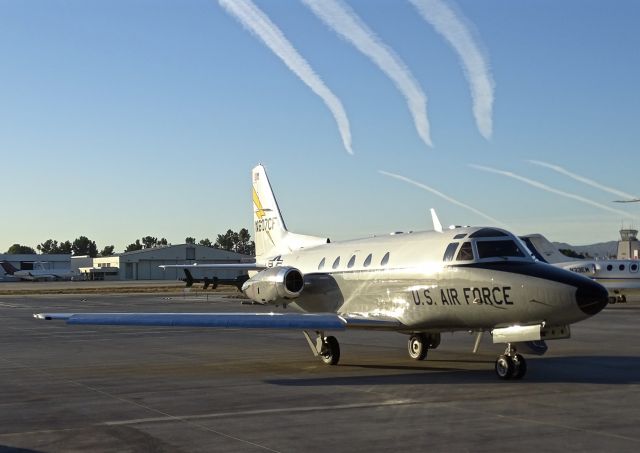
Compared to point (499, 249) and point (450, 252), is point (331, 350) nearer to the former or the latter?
point (450, 252)

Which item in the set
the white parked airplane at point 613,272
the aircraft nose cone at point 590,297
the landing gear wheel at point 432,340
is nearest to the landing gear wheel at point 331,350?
the landing gear wheel at point 432,340

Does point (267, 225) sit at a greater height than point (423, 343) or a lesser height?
greater

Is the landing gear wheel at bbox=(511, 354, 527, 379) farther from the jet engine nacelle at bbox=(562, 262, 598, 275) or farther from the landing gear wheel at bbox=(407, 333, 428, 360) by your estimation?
the jet engine nacelle at bbox=(562, 262, 598, 275)

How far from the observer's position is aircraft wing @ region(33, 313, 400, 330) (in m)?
15.7

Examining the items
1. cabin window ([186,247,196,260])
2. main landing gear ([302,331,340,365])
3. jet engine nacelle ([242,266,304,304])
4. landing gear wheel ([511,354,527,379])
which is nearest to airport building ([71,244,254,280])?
cabin window ([186,247,196,260])

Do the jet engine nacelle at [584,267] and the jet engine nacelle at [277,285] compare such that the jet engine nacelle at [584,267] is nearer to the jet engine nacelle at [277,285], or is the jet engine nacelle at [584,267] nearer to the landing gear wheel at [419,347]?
the landing gear wheel at [419,347]

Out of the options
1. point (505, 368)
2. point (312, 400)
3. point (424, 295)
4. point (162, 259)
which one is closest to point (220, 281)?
point (424, 295)

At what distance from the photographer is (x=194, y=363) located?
18938 mm

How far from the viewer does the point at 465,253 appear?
15930 mm

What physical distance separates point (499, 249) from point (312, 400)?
5197 millimetres

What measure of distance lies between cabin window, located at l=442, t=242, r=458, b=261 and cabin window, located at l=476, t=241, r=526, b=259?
54 cm

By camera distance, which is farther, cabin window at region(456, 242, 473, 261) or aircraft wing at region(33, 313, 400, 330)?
cabin window at region(456, 242, 473, 261)

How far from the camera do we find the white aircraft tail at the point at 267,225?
80.4ft

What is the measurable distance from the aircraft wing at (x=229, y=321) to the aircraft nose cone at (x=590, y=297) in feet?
14.1
